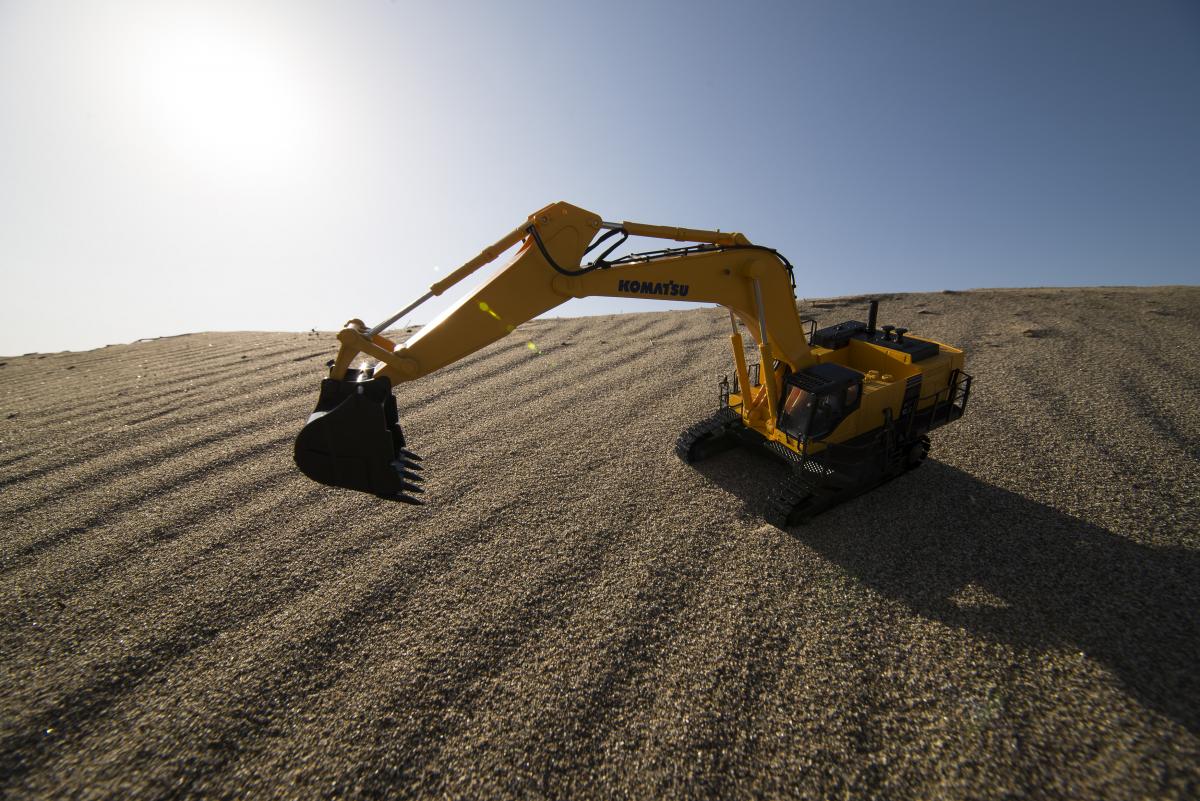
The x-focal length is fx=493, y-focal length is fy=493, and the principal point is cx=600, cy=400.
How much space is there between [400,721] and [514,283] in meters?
3.66

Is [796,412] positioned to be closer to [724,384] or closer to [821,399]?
[821,399]

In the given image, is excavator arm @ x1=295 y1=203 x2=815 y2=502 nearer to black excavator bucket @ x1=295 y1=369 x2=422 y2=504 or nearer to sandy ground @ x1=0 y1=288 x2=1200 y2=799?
black excavator bucket @ x1=295 y1=369 x2=422 y2=504

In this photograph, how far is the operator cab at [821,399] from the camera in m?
5.56

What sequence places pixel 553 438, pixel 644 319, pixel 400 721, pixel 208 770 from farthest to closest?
1. pixel 644 319
2. pixel 553 438
3. pixel 400 721
4. pixel 208 770

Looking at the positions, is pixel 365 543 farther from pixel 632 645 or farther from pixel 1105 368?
pixel 1105 368

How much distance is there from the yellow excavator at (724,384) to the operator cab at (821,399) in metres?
0.02

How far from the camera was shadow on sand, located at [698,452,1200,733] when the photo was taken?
4.05 metres

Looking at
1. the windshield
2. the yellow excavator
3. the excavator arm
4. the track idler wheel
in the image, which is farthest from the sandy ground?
the excavator arm

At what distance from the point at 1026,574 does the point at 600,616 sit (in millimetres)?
4271

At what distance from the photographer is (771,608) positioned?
4625mm

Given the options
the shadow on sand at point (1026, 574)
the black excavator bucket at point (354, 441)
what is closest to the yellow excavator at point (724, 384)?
the black excavator bucket at point (354, 441)

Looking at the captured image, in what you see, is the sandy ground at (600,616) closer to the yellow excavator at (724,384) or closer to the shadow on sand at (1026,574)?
the shadow on sand at (1026,574)

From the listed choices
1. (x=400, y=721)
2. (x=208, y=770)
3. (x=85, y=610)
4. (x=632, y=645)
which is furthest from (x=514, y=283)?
(x=85, y=610)

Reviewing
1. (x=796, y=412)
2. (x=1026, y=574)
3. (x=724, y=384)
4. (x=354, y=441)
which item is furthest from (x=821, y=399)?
(x=354, y=441)
